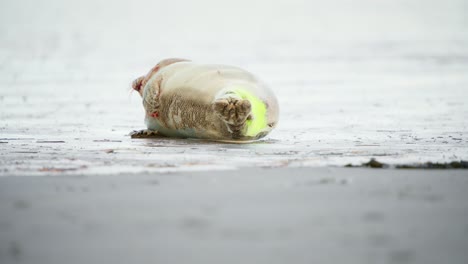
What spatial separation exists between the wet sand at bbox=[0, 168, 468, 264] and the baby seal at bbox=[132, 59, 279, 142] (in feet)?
8.28

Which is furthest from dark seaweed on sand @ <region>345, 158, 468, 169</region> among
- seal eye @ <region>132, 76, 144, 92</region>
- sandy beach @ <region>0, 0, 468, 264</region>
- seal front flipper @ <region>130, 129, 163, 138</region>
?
seal eye @ <region>132, 76, 144, 92</region>

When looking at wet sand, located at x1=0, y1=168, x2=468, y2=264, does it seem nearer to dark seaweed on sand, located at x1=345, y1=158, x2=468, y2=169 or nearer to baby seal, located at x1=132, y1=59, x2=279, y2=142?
dark seaweed on sand, located at x1=345, y1=158, x2=468, y2=169

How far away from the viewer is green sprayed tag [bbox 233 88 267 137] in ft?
26.2

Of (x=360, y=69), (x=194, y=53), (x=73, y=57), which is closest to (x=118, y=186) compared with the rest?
(x=360, y=69)

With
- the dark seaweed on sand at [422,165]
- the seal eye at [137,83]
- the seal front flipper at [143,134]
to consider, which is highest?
the seal eye at [137,83]

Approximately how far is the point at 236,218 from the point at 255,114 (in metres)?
4.29

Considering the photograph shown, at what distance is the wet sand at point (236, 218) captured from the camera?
3.29 metres

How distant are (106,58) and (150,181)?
61.1ft

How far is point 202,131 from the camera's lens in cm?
823

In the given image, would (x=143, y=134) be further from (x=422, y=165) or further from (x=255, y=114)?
(x=422, y=165)

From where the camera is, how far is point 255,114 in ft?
26.6

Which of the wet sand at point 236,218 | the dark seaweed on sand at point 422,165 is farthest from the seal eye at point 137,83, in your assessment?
the wet sand at point 236,218

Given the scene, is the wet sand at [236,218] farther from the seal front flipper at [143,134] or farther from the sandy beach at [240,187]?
the seal front flipper at [143,134]

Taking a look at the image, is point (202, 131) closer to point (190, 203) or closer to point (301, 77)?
point (190, 203)
